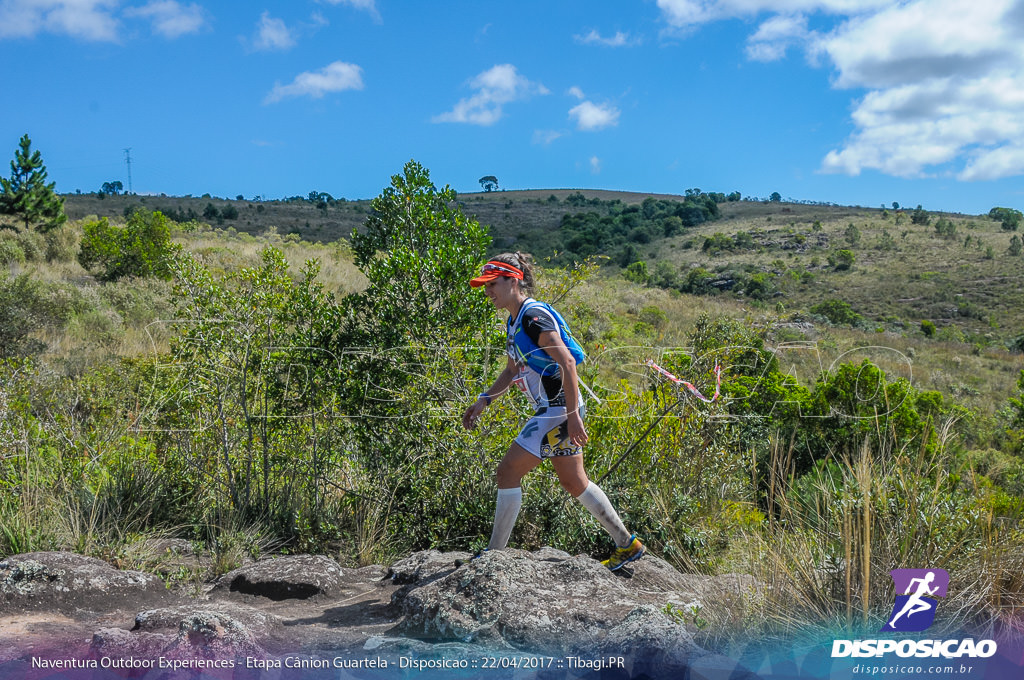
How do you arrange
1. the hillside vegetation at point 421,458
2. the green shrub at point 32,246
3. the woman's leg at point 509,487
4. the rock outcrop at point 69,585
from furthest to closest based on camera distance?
the green shrub at point 32,246
the woman's leg at point 509,487
the rock outcrop at point 69,585
the hillside vegetation at point 421,458

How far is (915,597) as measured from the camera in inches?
125

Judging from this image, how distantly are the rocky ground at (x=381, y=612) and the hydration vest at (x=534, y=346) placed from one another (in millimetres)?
983

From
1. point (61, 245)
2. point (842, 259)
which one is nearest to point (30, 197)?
point (61, 245)

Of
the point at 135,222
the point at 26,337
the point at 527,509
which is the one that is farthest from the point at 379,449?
the point at 135,222

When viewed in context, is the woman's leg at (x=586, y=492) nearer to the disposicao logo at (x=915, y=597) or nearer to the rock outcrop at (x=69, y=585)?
the disposicao logo at (x=915, y=597)

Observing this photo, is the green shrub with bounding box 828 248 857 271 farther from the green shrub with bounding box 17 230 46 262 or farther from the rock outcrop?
the rock outcrop

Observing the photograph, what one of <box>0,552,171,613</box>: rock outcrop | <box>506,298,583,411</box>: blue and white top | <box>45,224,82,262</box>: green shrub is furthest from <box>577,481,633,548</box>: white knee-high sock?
<box>45,224,82,262</box>: green shrub

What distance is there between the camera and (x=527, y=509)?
16.8ft

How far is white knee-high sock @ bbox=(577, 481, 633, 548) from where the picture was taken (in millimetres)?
4152

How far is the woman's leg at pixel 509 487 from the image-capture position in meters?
4.04

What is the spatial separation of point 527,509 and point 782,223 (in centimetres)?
6458

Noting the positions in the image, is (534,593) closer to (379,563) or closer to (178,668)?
(178,668)

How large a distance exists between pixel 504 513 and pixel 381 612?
2.73 feet

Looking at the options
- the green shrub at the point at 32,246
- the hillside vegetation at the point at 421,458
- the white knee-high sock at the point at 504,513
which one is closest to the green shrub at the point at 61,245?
the green shrub at the point at 32,246
